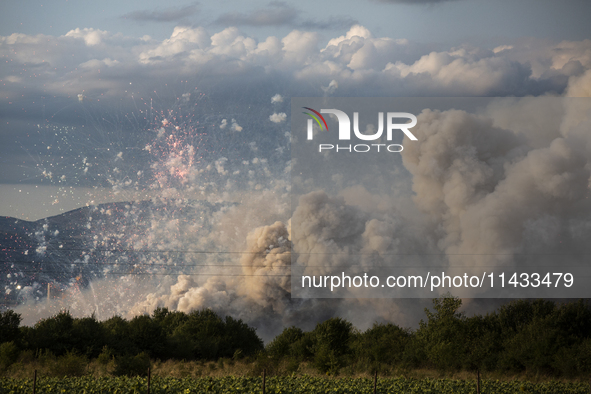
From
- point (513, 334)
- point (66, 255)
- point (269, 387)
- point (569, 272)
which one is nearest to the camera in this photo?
point (269, 387)

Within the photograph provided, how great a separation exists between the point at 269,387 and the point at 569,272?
41582mm

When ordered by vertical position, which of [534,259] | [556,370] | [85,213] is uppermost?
[85,213]

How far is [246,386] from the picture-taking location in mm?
19484

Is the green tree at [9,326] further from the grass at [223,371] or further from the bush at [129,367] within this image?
the bush at [129,367]

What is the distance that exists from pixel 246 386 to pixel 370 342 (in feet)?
61.8

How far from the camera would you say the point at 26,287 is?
73.6 m

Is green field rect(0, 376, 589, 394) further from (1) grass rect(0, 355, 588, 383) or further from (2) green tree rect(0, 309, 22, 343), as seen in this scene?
(2) green tree rect(0, 309, 22, 343)

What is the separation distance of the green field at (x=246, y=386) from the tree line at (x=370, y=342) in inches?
255

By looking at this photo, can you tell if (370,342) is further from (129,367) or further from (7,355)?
(7,355)

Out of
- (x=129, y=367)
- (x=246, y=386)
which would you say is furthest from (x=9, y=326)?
(x=246, y=386)

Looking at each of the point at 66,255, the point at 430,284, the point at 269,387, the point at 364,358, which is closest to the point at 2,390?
the point at 269,387

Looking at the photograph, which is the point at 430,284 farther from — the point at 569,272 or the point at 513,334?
the point at 513,334

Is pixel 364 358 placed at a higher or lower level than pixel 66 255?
lower

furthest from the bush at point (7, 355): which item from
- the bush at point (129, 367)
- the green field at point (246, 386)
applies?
the green field at point (246, 386)
